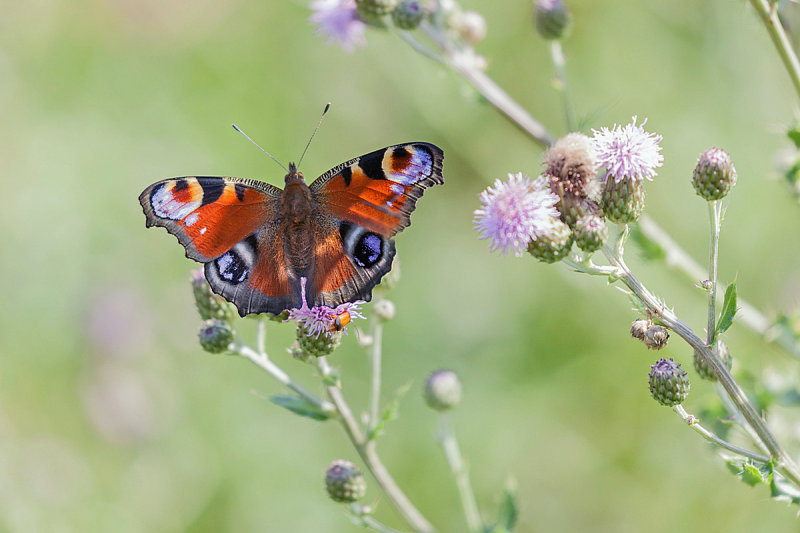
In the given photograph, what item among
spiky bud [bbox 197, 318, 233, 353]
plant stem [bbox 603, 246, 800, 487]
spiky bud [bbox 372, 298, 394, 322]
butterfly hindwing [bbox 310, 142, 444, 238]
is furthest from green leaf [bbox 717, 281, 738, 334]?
spiky bud [bbox 197, 318, 233, 353]

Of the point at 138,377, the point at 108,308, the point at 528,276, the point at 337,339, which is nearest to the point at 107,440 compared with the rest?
the point at 138,377

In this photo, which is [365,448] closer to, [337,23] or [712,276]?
[712,276]

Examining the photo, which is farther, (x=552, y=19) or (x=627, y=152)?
(x=552, y=19)

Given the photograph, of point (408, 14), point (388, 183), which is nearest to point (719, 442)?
point (388, 183)

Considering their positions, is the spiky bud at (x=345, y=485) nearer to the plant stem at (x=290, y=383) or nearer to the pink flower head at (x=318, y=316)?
the plant stem at (x=290, y=383)

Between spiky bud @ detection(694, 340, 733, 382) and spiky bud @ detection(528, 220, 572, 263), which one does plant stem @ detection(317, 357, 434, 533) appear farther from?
spiky bud @ detection(694, 340, 733, 382)

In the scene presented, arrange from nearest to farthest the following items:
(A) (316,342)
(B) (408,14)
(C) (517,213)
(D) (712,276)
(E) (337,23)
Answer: (D) (712,276)
(C) (517,213)
(A) (316,342)
(B) (408,14)
(E) (337,23)

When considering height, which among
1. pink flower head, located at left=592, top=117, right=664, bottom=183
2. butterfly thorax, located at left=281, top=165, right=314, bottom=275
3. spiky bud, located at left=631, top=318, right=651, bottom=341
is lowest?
butterfly thorax, located at left=281, top=165, right=314, bottom=275
